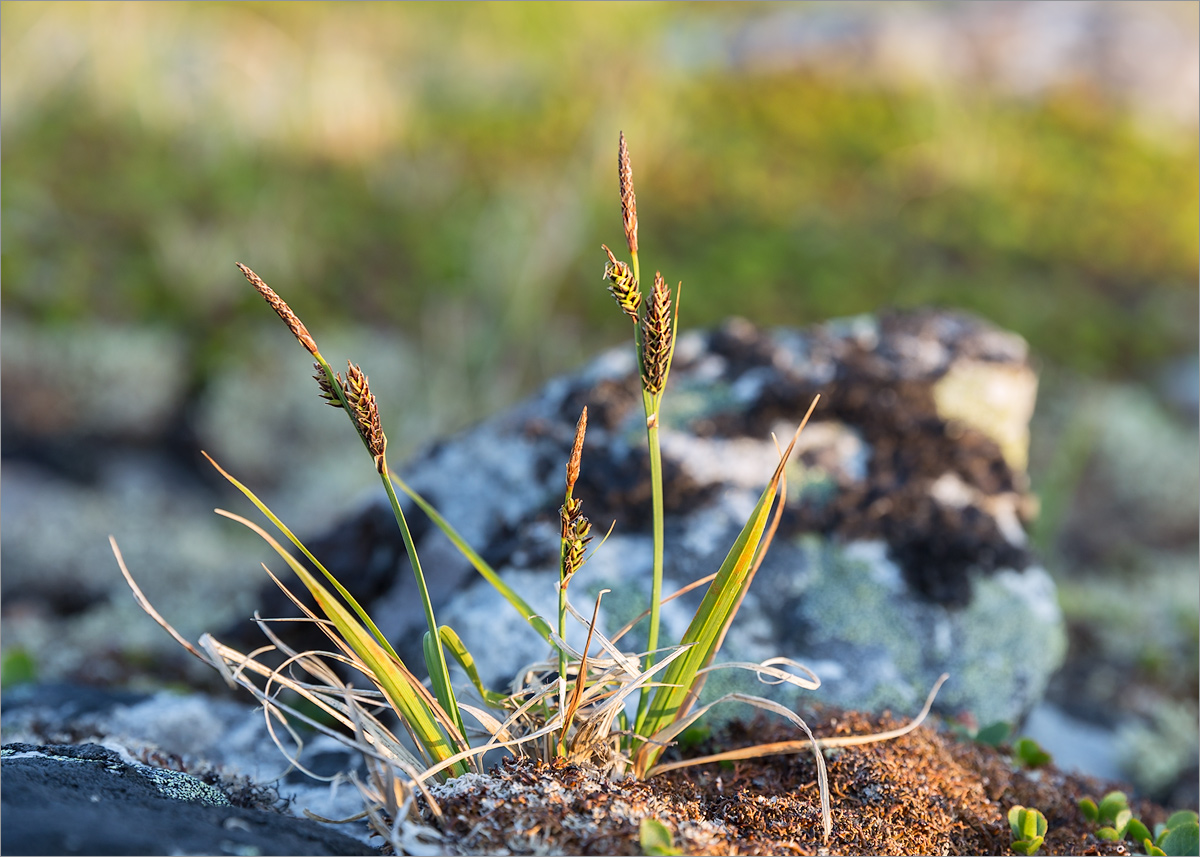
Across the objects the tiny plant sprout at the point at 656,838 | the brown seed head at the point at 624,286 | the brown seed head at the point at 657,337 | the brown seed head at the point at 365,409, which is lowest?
the tiny plant sprout at the point at 656,838

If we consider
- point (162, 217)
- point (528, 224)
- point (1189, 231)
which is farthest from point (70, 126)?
point (1189, 231)

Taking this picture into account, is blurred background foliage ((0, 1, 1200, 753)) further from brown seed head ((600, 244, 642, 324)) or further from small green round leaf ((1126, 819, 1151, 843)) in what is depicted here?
brown seed head ((600, 244, 642, 324))

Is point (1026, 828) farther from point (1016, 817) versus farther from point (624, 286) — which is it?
point (624, 286)

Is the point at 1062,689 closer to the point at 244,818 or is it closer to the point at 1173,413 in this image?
the point at 244,818

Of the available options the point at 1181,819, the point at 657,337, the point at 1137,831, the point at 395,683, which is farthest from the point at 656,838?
the point at 1181,819

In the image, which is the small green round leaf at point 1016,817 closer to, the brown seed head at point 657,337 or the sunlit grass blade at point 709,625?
the sunlit grass blade at point 709,625

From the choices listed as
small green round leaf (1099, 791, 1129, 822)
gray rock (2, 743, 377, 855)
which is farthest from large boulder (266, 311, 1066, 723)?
gray rock (2, 743, 377, 855)

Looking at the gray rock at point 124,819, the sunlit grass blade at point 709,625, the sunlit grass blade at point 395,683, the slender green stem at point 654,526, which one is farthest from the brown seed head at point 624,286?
the gray rock at point 124,819
